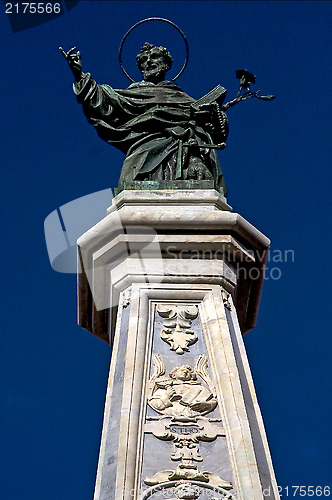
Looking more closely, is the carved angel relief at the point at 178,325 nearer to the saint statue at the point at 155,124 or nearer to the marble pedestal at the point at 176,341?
the marble pedestal at the point at 176,341

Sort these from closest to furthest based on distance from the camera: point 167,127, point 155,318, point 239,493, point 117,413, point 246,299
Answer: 1. point 239,493
2. point 117,413
3. point 155,318
4. point 246,299
5. point 167,127

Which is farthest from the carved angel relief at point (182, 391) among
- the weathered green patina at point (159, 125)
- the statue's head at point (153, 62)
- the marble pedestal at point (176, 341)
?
the statue's head at point (153, 62)

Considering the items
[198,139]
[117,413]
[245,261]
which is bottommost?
[117,413]

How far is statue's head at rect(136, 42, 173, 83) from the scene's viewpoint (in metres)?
18.9

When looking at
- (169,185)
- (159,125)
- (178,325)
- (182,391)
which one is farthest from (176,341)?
(159,125)

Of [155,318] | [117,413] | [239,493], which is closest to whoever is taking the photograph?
[239,493]

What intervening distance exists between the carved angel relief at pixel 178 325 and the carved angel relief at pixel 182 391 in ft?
0.97

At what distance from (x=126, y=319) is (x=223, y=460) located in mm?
2394

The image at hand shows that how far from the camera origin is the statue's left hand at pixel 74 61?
1753cm

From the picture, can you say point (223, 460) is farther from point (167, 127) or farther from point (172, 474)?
point (167, 127)

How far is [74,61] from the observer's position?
58.0ft

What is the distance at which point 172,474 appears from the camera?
1349 cm

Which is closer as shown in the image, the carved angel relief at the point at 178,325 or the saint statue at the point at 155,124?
the carved angel relief at the point at 178,325

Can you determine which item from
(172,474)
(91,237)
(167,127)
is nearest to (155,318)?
(91,237)
